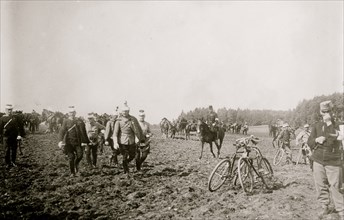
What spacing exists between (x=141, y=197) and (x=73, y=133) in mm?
2902

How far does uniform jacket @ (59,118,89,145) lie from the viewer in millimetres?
8680

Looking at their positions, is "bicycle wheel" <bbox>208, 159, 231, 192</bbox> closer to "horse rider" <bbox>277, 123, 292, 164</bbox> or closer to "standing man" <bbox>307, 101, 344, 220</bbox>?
"standing man" <bbox>307, 101, 344, 220</bbox>

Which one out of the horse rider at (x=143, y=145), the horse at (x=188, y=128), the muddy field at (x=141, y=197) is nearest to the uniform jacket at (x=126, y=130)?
the horse rider at (x=143, y=145)

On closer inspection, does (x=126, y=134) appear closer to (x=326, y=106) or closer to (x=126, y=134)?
(x=126, y=134)

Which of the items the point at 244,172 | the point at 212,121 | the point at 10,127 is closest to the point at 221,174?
the point at 244,172

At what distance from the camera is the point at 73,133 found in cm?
874

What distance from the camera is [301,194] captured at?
695 cm

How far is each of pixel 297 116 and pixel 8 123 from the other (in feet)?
218

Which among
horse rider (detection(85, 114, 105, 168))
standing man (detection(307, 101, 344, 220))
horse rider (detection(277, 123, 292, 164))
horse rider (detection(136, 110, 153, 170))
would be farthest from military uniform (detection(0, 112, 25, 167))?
horse rider (detection(277, 123, 292, 164))

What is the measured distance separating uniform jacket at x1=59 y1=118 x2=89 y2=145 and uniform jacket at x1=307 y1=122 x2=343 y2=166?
5.88 m

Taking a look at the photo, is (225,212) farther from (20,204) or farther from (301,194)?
Answer: (20,204)

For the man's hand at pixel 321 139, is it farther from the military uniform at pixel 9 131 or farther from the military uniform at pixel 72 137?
the military uniform at pixel 9 131

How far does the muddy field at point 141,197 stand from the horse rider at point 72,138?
64cm

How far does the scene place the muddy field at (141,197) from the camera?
5.87 metres
